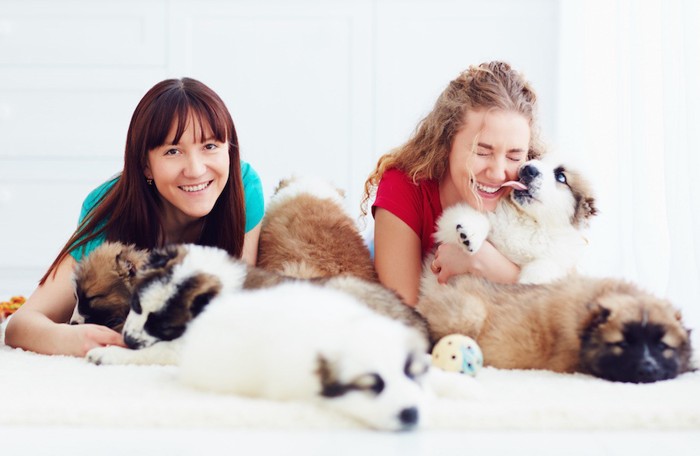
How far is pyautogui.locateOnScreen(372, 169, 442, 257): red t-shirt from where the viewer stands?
2.74 meters

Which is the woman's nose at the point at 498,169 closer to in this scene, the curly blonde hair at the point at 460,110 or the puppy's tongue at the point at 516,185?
the puppy's tongue at the point at 516,185

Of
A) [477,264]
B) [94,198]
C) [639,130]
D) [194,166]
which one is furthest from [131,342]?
[639,130]

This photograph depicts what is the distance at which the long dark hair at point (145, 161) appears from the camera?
2.43 m

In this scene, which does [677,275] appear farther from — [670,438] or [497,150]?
[670,438]

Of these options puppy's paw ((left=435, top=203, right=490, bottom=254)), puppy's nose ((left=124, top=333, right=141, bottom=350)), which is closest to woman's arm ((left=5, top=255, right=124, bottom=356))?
puppy's nose ((left=124, top=333, right=141, bottom=350))

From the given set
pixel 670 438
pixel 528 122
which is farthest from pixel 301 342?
pixel 528 122

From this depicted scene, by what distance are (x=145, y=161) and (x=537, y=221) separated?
1.28 m

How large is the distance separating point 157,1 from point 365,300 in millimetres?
3694

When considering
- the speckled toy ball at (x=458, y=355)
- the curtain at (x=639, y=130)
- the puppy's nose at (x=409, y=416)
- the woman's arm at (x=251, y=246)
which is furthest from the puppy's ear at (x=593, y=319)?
the woman's arm at (x=251, y=246)

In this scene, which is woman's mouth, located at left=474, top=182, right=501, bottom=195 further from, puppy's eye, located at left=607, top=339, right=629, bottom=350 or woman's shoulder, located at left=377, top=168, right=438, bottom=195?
puppy's eye, located at left=607, top=339, right=629, bottom=350

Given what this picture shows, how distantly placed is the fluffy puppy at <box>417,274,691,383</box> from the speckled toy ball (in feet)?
0.30

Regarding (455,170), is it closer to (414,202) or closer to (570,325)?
(414,202)

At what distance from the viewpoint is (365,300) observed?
1845mm

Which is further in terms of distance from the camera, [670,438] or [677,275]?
[677,275]
